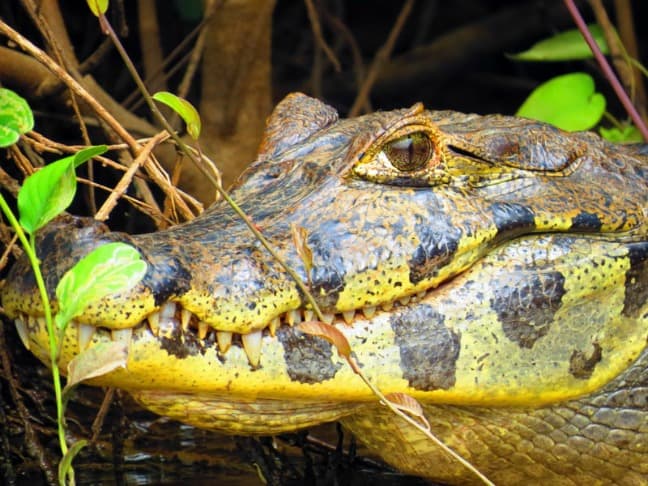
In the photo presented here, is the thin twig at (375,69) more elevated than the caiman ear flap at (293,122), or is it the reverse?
the thin twig at (375,69)

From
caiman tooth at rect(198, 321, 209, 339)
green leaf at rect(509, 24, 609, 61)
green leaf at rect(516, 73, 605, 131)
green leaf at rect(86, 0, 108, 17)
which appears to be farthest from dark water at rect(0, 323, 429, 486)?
green leaf at rect(509, 24, 609, 61)

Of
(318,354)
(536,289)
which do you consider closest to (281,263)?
(318,354)

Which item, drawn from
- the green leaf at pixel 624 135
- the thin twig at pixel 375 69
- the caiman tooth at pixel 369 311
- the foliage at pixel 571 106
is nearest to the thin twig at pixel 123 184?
the caiman tooth at pixel 369 311

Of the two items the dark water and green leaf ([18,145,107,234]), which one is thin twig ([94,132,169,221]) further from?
the dark water

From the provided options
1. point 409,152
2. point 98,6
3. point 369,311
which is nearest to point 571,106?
point 409,152

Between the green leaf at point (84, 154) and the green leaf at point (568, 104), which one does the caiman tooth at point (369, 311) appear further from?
the green leaf at point (568, 104)

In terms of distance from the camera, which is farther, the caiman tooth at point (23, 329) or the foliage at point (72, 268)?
the caiman tooth at point (23, 329)
